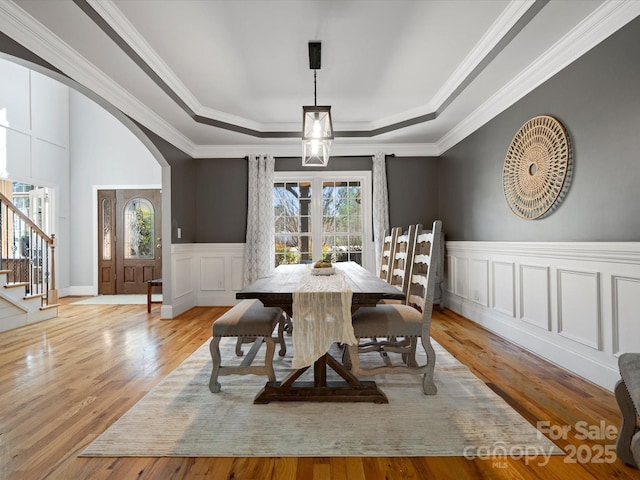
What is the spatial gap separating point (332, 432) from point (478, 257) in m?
2.95

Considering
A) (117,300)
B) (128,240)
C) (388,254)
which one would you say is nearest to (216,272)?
(117,300)

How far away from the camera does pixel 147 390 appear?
7.39 feet

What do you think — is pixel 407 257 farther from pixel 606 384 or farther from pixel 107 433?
pixel 107 433

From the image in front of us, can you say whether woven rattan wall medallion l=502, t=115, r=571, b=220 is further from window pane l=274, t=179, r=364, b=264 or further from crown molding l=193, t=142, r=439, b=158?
window pane l=274, t=179, r=364, b=264

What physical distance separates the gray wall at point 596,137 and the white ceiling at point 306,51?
0.46 ft

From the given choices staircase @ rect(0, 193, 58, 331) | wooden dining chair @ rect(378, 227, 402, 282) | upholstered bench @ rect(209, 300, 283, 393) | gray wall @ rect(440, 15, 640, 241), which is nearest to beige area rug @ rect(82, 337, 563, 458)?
upholstered bench @ rect(209, 300, 283, 393)

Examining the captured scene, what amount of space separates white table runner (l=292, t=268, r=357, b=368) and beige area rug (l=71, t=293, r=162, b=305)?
4.62 metres

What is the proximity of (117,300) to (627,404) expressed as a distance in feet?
21.6

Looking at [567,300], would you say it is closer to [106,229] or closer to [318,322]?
[318,322]

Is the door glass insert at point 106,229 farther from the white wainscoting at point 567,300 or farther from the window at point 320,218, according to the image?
the white wainscoting at point 567,300

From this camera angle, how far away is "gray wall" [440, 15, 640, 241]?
2.10 m

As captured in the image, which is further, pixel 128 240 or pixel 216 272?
pixel 128 240

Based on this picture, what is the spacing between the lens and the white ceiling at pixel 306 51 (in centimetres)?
231

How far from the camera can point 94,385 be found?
7.72 ft
